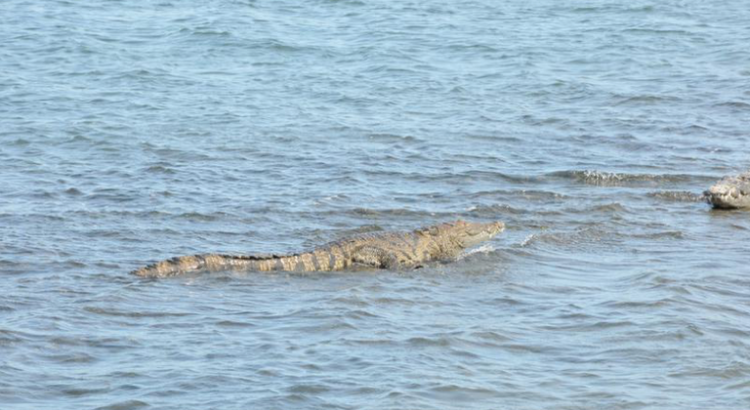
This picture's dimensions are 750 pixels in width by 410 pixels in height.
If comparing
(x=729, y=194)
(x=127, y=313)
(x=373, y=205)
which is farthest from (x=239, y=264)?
(x=729, y=194)

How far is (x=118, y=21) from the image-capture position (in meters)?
22.6

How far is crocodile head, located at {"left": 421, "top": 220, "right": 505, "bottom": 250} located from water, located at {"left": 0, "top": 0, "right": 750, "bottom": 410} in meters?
0.14

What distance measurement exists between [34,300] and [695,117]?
9443 millimetres

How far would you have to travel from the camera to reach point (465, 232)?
34.1 ft

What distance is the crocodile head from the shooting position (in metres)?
10.2

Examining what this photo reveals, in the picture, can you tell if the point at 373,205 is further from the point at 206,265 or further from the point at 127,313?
the point at 127,313

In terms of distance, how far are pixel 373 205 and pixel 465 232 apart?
5.19 ft

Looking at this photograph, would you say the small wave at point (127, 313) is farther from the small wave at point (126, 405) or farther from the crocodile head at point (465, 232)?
the crocodile head at point (465, 232)

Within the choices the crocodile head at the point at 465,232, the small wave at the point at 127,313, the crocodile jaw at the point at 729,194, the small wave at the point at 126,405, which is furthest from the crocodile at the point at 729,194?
the small wave at the point at 126,405

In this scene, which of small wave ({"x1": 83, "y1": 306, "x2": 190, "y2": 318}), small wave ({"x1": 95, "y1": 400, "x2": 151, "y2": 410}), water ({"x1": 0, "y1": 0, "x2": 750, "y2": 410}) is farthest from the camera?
small wave ({"x1": 83, "y1": 306, "x2": 190, "y2": 318})

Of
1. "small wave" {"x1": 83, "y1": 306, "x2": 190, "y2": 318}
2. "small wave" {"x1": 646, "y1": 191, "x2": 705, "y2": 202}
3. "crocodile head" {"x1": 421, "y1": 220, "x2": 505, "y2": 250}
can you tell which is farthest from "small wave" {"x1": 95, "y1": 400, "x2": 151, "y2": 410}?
"small wave" {"x1": 646, "y1": 191, "x2": 705, "y2": 202}

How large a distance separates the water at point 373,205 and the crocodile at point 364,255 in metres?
0.14

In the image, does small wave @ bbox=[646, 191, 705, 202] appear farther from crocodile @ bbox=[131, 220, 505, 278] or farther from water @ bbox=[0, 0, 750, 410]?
crocodile @ bbox=[131, 220, 505, 278]

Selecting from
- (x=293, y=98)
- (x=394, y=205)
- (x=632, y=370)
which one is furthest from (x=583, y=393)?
(x=293, y=98)
